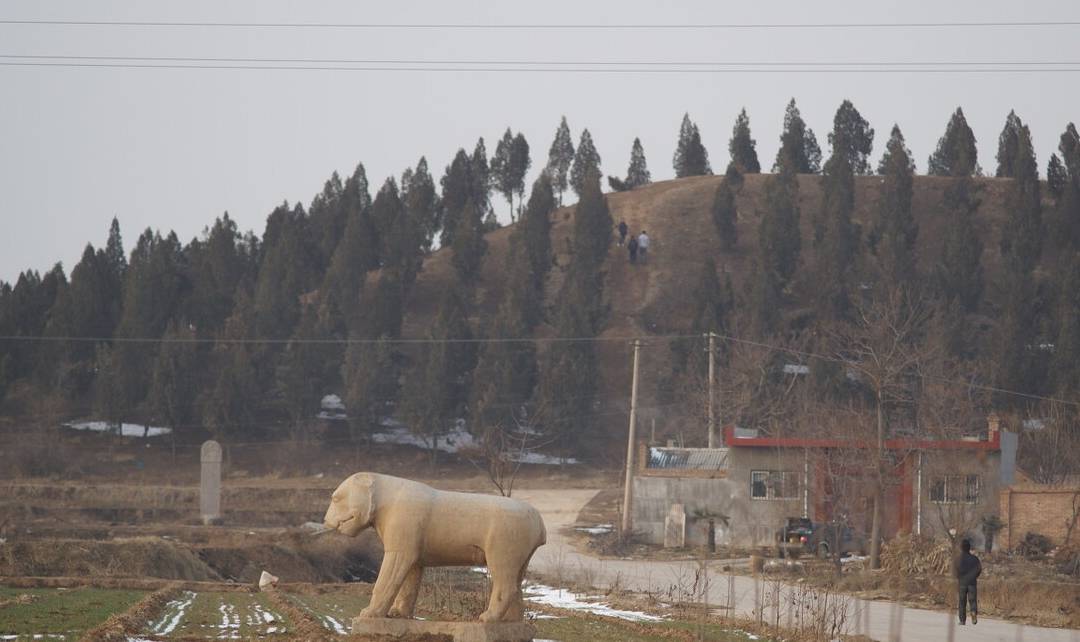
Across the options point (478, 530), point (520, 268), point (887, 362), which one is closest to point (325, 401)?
point (520, 268)

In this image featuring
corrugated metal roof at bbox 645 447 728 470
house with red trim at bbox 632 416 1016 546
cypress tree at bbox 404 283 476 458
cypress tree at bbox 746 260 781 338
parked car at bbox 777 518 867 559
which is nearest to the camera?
parked car at bbox 777 518 867 559

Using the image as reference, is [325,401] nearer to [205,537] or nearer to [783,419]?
[783,419]

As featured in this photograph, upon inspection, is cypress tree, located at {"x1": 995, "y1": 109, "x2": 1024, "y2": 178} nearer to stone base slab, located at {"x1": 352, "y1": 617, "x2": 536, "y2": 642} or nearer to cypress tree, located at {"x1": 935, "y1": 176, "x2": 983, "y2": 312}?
cypress tree, located at {"x1": 935, "y1": 176, "x2": 983, "y2": 312}

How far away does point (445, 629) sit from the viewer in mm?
17422

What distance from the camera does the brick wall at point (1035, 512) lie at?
4453 centimetres

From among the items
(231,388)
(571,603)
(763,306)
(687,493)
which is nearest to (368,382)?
(231,388)

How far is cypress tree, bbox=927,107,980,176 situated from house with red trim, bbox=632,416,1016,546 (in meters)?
68.7

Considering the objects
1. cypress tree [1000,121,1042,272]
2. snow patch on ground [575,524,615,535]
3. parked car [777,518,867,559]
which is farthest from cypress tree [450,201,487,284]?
parked car [777,518,867,559]

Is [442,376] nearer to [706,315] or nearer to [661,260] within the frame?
[706,315]

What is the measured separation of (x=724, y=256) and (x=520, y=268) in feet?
71.5

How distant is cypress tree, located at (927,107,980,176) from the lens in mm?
116688

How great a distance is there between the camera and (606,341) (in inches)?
3799

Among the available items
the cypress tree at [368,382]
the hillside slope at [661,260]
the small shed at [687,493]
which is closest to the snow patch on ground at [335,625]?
the small shed at [687,493]

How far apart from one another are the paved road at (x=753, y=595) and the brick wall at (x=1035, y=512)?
946cm
